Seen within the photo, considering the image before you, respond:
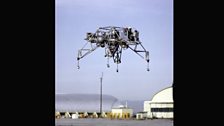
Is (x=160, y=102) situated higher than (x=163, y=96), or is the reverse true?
(x=163, y=96)

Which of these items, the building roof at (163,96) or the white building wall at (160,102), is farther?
the building roof at (163,96)

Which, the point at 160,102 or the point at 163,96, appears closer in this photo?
the point at 160,102

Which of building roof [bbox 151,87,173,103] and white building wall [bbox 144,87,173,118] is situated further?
building roof [bbox 151,87,173,103]
